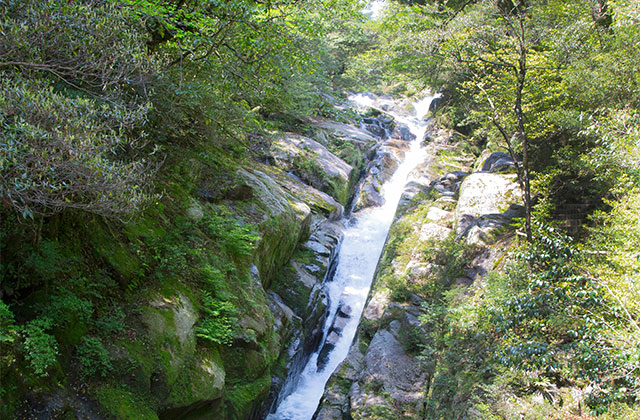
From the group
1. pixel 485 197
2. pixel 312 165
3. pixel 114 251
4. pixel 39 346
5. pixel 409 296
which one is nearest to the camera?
pixel 39 346

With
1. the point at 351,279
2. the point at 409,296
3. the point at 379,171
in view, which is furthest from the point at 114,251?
the point at 379,171

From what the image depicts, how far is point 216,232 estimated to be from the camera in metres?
8.54

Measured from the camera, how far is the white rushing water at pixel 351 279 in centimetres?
1059

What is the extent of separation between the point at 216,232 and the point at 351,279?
7.61 metres

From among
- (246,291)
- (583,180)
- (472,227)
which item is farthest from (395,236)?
(246,291)

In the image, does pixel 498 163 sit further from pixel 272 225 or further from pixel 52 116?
pixel 52 116

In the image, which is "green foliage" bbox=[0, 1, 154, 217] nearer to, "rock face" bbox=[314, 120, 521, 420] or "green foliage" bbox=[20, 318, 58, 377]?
"green foliage" bbox=[20, 318, 58, 377]

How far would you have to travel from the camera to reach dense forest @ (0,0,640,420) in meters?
4.38

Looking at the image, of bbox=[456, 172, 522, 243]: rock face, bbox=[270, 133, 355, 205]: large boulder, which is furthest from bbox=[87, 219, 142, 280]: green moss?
bbox=[270, 133, 355, 205]: large boulder

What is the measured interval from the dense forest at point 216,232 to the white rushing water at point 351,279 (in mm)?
1516

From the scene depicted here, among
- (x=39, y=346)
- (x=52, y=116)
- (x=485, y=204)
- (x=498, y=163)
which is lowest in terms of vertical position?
(x=39, y=346)

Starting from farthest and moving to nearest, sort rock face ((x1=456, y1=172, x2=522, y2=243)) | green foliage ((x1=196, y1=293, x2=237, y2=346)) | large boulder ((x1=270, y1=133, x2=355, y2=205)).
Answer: large boulder ((x1=270, y1=133, x2=355, y2=205)), rock face ((x1=456, y1=172, x2=522, y2=243)), green foliage ((x1=196, y1=293, x2=237, y2=346))

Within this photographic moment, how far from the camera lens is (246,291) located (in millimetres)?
8586

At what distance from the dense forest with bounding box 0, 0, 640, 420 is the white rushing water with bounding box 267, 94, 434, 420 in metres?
1.52
